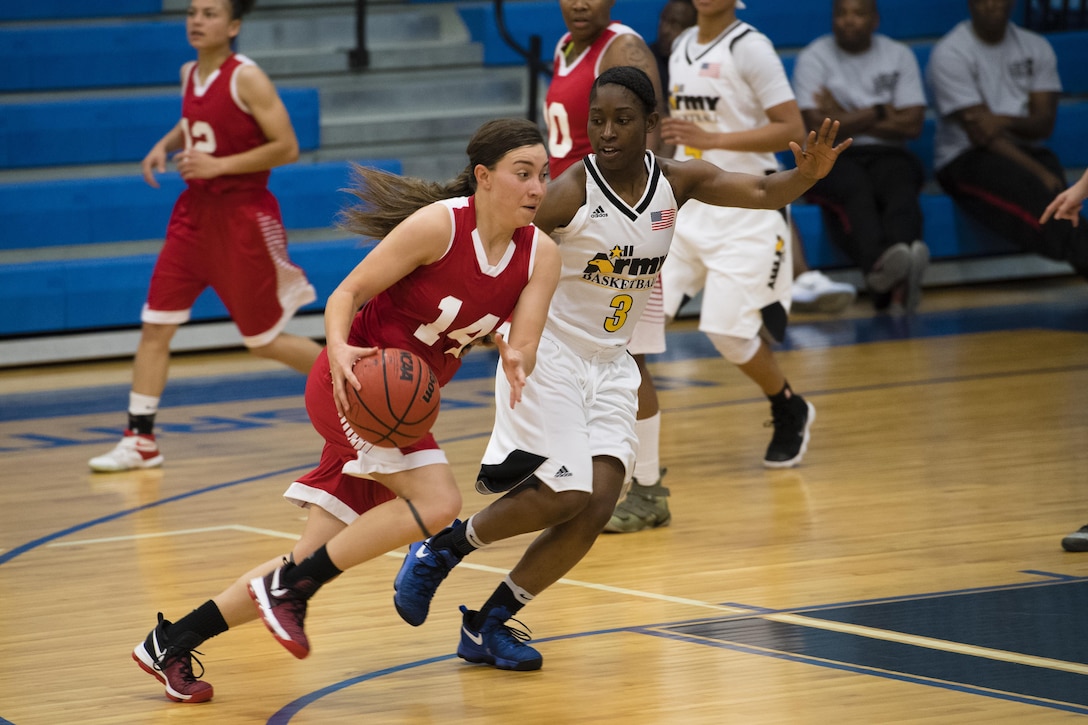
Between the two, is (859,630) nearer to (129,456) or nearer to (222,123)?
(129,456)

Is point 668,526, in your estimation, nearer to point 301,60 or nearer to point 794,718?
point 794,718

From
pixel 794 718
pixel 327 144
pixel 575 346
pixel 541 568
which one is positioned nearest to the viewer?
pixel 794 718

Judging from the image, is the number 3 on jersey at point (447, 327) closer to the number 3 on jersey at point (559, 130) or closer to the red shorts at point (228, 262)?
the number 3 on jersey at point (559, 130)

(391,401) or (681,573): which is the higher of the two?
(391,401)

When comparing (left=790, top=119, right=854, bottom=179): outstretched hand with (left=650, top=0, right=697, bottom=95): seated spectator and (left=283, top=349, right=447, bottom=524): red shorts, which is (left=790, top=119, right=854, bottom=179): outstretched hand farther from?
(left=650, top=0, right=697, bottom=95): seated spectator

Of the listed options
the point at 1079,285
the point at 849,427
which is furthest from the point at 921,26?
the point at 849,427

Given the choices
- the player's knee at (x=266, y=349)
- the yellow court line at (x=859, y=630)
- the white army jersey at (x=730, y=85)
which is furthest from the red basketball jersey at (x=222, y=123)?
the yellow court line at (x=859, y=630)

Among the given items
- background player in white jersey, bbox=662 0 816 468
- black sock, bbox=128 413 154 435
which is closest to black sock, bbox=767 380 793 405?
background player in white jersey, bbox=662 0 816 468

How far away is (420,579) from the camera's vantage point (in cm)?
383

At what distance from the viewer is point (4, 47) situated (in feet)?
33.2

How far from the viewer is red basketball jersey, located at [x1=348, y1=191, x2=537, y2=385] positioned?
3.70 meters

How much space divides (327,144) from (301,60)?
79 centimetres

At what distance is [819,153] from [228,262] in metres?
3.16

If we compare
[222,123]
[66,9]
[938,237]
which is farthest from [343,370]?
[938,237]
